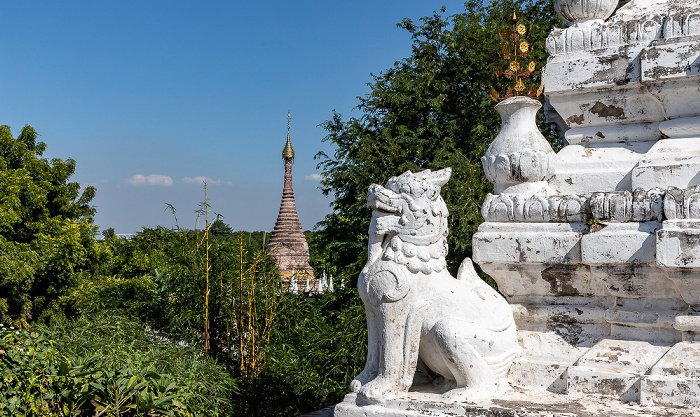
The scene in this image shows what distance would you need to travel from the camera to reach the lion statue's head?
145 inches

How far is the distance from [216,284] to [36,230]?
6991 mm

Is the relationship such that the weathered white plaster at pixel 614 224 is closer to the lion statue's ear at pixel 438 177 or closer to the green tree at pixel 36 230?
the lion statue's ear at pixel 438 177

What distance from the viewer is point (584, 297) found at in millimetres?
4027

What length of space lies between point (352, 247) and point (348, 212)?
2.83 feet

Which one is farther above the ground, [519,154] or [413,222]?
[519,154]

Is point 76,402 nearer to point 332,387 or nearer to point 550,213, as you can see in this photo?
point 332,387

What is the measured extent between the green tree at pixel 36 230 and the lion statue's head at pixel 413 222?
7.85 metres

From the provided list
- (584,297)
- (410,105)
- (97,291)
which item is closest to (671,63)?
(584,297)

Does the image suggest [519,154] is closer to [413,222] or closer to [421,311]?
[413,222]

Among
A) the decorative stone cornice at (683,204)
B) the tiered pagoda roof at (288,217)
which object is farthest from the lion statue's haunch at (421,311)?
the tiered pagoda roof at (288,217)

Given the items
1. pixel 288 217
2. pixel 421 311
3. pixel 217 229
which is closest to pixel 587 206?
pixel 421 311

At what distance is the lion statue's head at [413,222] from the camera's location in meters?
3.69

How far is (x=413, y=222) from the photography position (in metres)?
3.69

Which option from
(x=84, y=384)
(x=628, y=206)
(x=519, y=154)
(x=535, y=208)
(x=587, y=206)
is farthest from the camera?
(x=84, y=384)
